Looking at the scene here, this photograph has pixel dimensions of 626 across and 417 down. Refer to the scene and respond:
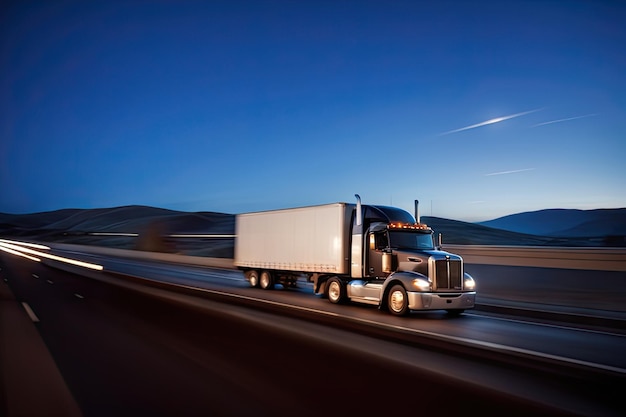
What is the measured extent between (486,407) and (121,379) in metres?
4.77

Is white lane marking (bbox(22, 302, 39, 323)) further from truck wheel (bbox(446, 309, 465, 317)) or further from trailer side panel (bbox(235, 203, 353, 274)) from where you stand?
truck wheel (bbox(446, 309, 465, 317))

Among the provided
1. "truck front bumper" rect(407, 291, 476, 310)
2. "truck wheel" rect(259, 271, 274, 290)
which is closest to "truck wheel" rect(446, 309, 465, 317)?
"truck front bumper" rect(407, 291, 476, 310)

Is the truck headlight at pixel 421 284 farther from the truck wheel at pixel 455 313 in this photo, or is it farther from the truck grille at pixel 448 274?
the truck wheel at pixel 455 313

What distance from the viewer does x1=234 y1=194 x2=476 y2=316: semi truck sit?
1603cm

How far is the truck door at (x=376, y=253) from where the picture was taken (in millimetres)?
18203

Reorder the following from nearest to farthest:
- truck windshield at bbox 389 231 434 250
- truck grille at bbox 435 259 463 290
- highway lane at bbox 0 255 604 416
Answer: highway lane at bbox 0 255 604 416 → truck grille at bbox 435 259 463 290 → truck windshield at bbox 389 231 434 250

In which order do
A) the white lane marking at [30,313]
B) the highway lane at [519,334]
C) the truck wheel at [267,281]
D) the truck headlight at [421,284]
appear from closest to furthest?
1. the highway lane at [519,334]
2. the white lane marking at [30,313]
3. the truck headlight at [421,284]
4. the truck wheel at [267,281]

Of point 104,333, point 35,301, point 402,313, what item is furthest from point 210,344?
point 35,301

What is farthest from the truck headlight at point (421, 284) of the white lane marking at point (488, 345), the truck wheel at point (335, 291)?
the truck wheel at point (335, 291)

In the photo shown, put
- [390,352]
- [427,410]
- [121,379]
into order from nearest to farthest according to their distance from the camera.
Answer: [427,410]
[121,379]
[390,352]

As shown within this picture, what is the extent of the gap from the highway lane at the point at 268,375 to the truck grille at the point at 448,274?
462cm

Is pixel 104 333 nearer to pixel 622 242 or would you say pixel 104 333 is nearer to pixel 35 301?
pixel 35 301

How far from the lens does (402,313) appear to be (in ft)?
52.1

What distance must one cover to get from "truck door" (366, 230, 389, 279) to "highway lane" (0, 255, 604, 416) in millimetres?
5418
